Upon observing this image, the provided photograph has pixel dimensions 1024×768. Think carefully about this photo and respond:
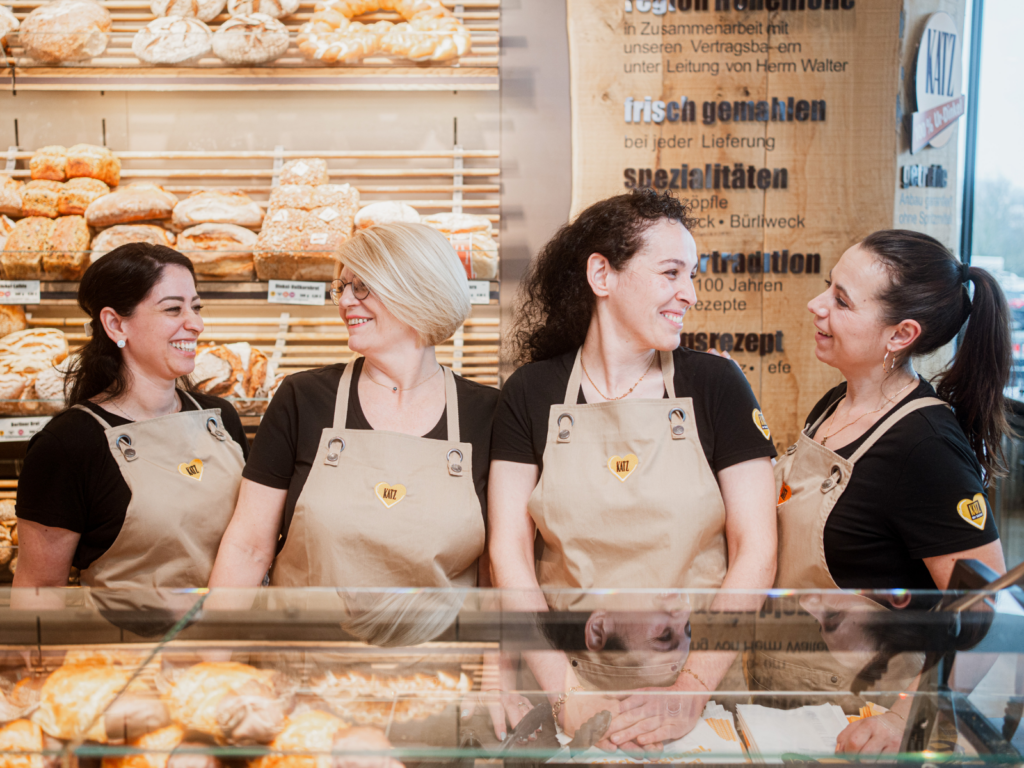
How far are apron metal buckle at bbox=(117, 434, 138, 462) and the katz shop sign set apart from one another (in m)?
3.00

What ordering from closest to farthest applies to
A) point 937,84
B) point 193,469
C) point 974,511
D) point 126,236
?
point 974,511
point 193,469
point 126,236
point 937,84

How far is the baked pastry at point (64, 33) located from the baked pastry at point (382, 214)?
110 cm

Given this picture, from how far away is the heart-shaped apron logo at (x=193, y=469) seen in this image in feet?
6.18

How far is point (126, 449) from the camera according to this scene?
6.01ft

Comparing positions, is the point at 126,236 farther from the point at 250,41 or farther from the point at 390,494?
the point at 390,494

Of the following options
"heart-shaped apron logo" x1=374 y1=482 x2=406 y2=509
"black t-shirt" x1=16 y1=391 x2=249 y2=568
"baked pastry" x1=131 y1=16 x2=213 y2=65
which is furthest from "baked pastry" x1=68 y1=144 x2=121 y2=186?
"heart-shaped apron logo" x1=374 y1=482 x2=406 y2=509

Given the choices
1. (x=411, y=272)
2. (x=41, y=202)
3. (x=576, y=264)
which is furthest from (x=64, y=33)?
(x=576, y=264)

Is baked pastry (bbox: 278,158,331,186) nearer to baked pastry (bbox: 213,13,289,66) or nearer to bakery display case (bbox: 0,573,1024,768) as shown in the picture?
baked pastry (bbox: 213,13,289,66)

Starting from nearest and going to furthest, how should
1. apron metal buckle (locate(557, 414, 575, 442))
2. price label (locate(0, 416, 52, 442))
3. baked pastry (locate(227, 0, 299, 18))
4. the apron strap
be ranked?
the apron strap
apron metal buckle (locate(557, 414, 575, 442))
price label (locate(0, 416, 52, 442))
baked pastry (locate(227, 0, 299, 18))

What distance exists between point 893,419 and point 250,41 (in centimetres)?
243

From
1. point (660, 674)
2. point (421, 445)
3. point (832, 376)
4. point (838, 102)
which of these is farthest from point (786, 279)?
point (660, 674)

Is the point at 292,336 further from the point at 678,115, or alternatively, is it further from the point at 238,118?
the point at 678,115

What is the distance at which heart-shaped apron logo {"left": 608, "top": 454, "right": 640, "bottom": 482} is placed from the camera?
1609 millimetres

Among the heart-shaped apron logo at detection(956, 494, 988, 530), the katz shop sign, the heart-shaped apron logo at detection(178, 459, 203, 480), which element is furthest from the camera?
the katz shop sign
